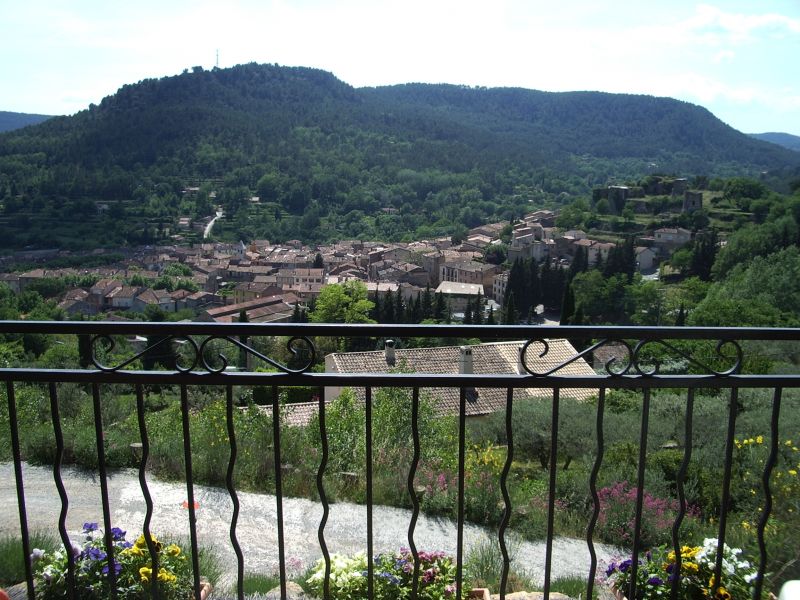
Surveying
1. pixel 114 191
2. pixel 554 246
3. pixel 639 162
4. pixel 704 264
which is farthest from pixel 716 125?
pixel 114 191

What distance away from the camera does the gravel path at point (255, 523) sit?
9.73 feet

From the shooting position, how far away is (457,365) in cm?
1177

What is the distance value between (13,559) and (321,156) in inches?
3565

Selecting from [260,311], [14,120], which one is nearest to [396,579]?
[260,311]

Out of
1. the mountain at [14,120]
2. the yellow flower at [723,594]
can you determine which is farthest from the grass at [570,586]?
the mountain at [14,120]

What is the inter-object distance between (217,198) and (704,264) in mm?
53720

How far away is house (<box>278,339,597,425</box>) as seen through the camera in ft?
31.6

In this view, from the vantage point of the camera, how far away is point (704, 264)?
44.5 meters

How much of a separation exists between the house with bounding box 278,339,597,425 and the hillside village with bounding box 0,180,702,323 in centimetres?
2022

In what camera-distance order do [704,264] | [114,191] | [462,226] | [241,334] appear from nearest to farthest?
[241,334] < [704,264] < [114,191] < [462,226]

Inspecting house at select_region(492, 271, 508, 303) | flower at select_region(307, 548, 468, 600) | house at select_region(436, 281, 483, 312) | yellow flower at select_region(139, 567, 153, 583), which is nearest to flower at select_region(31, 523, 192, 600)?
yellow flower at select_region(139, 567, 153, 583)

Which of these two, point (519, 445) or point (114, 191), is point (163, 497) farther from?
point (114, 191)

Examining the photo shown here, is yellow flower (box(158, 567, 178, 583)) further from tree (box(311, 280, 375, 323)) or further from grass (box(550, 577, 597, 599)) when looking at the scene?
tree (box(311, 280, 375, 323))

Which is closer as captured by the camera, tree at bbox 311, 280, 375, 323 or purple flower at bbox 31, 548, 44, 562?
purple flower at bbox 31, 548, 44, 562
